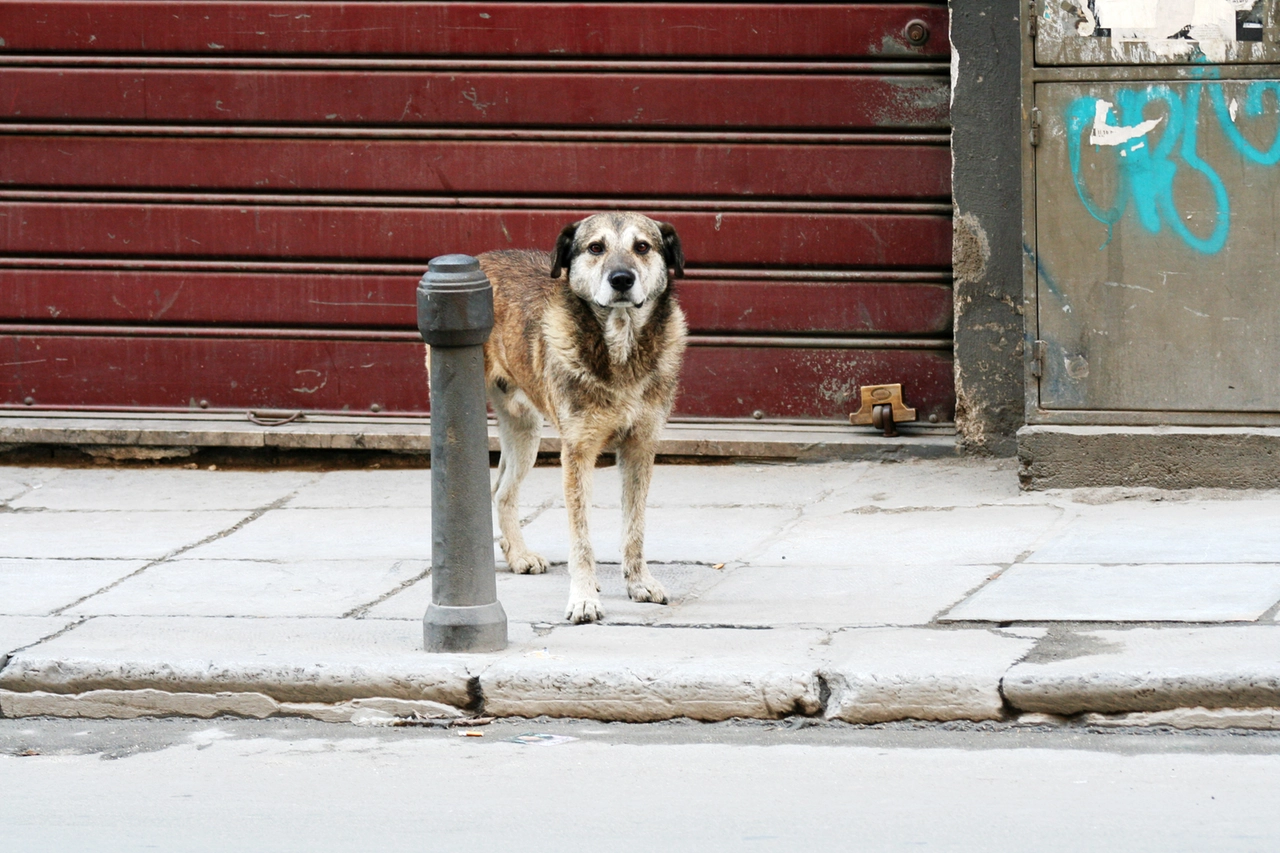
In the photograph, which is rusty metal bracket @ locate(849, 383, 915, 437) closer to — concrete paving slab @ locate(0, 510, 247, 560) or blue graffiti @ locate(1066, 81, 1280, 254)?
blue graffiti @ locate(1066, 81, 1280, 254)

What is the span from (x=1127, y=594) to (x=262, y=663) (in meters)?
2.95

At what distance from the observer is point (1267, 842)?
14.0 ft

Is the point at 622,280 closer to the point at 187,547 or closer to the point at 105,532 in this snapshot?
the point at 187,547

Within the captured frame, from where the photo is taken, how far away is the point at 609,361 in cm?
668

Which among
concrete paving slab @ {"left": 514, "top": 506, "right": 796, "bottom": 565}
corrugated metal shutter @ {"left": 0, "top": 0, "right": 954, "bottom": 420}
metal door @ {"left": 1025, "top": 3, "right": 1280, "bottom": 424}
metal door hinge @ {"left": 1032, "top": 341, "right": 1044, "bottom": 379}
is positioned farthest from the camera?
corrugated metal shutter @ {"left": 0, "top": 0, "right": 954, "bottom": 420}

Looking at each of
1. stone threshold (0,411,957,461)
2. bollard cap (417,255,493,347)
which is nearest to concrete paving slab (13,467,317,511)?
stone threshold (0,411,957,461)

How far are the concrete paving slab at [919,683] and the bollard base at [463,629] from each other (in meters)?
1.13

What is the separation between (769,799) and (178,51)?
19.8 feet

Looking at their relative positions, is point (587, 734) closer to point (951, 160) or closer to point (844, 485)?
point (844, 485)

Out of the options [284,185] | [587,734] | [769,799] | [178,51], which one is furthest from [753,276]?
[769,799]

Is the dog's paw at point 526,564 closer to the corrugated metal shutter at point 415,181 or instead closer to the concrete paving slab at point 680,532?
the concrete paving slab at point 680,532

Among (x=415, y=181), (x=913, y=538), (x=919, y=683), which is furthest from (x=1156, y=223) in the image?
(x=415, y=181)

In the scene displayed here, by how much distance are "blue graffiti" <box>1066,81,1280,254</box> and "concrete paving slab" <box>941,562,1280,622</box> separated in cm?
188

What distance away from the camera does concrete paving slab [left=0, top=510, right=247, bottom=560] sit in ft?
25.6
